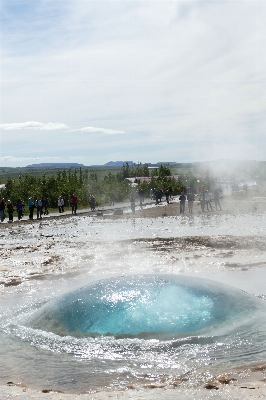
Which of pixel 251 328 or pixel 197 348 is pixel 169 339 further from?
pixel 251 328

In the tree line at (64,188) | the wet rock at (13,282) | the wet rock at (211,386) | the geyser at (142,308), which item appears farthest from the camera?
the tree line at (64,188)

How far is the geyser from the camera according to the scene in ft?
23.4

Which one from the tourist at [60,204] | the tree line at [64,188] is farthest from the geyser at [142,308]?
the tree line at [64,188]

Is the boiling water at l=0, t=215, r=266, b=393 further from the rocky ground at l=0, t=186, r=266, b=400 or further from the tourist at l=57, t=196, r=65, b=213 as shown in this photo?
the tourist at l=57, t=196, r=65, b=213

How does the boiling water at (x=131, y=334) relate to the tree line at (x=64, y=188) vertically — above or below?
below

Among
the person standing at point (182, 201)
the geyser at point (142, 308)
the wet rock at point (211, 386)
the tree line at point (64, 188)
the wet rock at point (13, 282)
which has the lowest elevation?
the wet rock at point (211, 386)

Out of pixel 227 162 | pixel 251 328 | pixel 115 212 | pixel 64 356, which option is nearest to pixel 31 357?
pixel 64 356

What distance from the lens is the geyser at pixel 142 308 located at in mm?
7137

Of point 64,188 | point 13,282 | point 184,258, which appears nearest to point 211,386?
point 13,282

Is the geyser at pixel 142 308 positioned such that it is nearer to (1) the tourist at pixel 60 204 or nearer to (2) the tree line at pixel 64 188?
(1) the tourist at pixel 60 204

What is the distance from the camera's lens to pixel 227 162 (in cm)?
4978

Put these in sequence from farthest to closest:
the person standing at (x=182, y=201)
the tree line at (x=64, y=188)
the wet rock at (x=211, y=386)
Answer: the tree line at (x=64, y=188)
the person standing at (x=182, y=201)
the wet rock at (x=211, y=386)

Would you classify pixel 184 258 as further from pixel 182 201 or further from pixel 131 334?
pixel 182 201

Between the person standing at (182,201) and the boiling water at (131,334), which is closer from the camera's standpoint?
the boiling water at (131,334)
